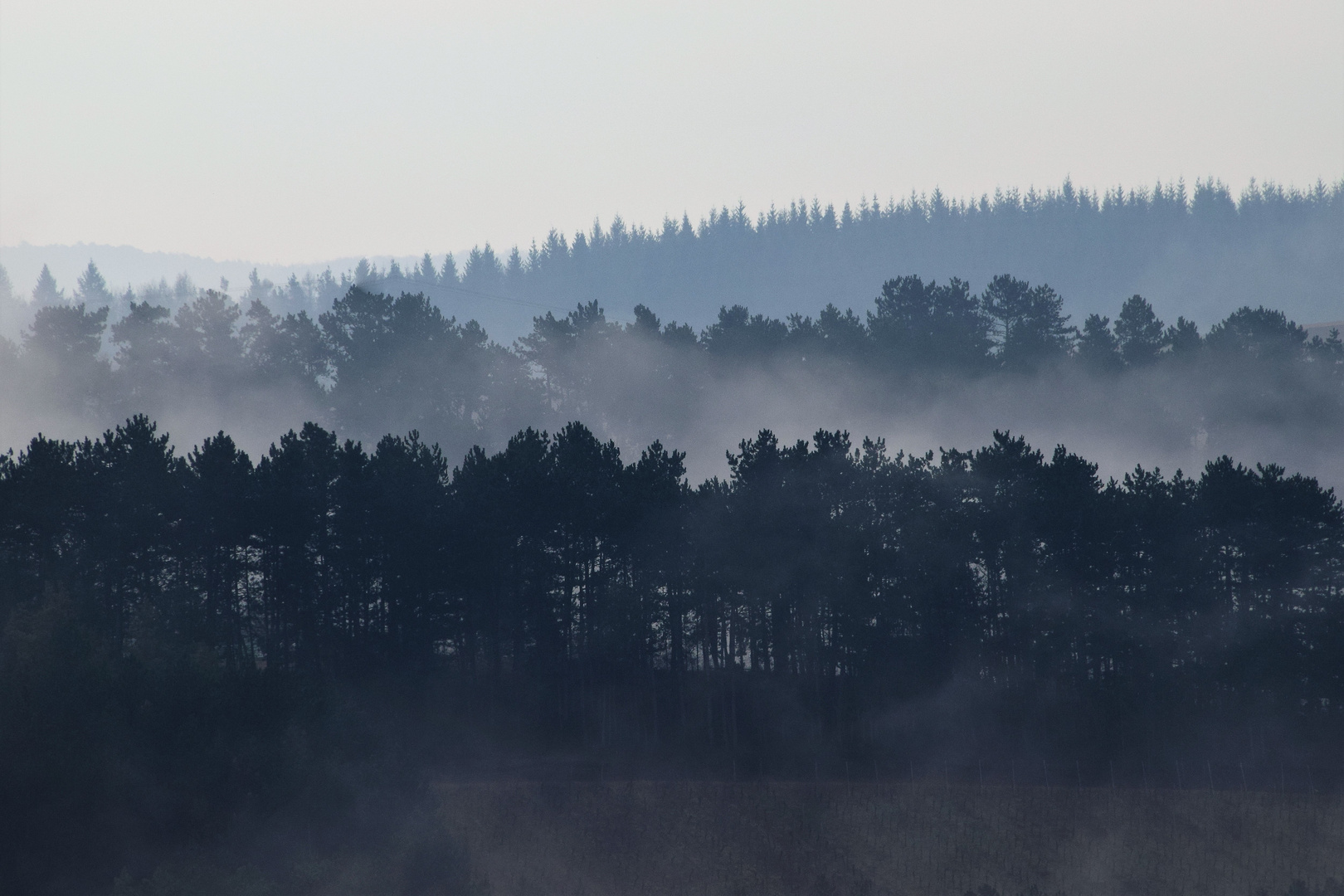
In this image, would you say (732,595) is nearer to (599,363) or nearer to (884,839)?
(884,839)

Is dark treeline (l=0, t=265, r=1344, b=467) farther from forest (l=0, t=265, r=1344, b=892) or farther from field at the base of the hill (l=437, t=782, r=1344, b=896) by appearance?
field at the base of the hill (l=437, t=782, r=1344, b=896)

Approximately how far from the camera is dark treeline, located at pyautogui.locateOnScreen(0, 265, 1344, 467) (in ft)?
269

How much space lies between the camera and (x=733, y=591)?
42312 mm

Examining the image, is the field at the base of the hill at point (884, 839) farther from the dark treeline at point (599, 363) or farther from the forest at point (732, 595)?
the dark treeline at point (599, 363)

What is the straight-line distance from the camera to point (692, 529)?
43.0 meters

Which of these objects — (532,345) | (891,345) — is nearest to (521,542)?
(532,345)

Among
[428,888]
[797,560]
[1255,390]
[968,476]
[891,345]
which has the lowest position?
[428,888]

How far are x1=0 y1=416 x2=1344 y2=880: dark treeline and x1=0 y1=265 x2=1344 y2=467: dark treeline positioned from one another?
3960 cm

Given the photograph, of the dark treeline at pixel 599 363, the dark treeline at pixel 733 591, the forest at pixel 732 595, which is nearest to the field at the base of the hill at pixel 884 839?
the forest at pixel 732 595

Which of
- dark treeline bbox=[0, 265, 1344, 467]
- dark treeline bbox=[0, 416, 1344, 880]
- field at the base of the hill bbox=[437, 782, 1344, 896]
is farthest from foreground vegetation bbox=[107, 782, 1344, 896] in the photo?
dark treeline bbox=[0, 265, 1344, 467]

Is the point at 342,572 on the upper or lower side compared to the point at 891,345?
lower

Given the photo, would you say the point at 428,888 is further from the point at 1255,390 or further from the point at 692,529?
the point at 1255,390

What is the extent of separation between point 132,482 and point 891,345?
63864 millimetres

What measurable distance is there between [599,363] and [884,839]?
58515 mm
